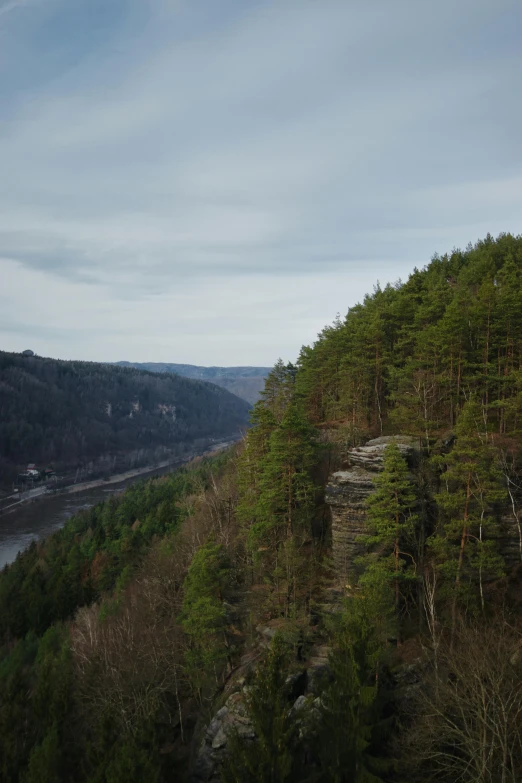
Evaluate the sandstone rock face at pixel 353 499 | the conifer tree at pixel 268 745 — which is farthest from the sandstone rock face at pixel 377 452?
the conifer tree at pixel 268 745

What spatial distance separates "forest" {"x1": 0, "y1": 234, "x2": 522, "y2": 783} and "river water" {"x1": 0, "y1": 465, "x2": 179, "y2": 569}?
5528 centimetres

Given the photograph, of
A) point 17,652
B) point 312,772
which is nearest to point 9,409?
point 17,652

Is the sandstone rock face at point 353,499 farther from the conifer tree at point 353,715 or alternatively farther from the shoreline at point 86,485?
the shoreline at point 86,485

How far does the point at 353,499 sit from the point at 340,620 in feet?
21.2

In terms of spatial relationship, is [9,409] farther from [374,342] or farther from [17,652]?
[374,342]

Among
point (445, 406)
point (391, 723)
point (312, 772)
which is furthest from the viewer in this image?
point (445, 406)

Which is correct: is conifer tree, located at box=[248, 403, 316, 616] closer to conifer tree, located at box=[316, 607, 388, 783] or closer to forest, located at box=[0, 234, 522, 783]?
forest, located at box=[0, 234, 522, 783]

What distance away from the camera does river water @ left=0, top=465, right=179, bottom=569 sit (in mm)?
88125

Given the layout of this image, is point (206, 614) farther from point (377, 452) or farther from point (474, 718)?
point (474, 718)

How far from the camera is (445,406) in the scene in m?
31.4

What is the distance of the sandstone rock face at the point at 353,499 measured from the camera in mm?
24844

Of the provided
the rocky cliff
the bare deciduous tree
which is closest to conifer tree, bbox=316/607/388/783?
the bare deciduous tree

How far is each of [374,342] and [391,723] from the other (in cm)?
2409

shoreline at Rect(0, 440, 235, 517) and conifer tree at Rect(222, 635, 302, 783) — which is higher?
conifer tree at Rect(222, 635, 302, 783)
